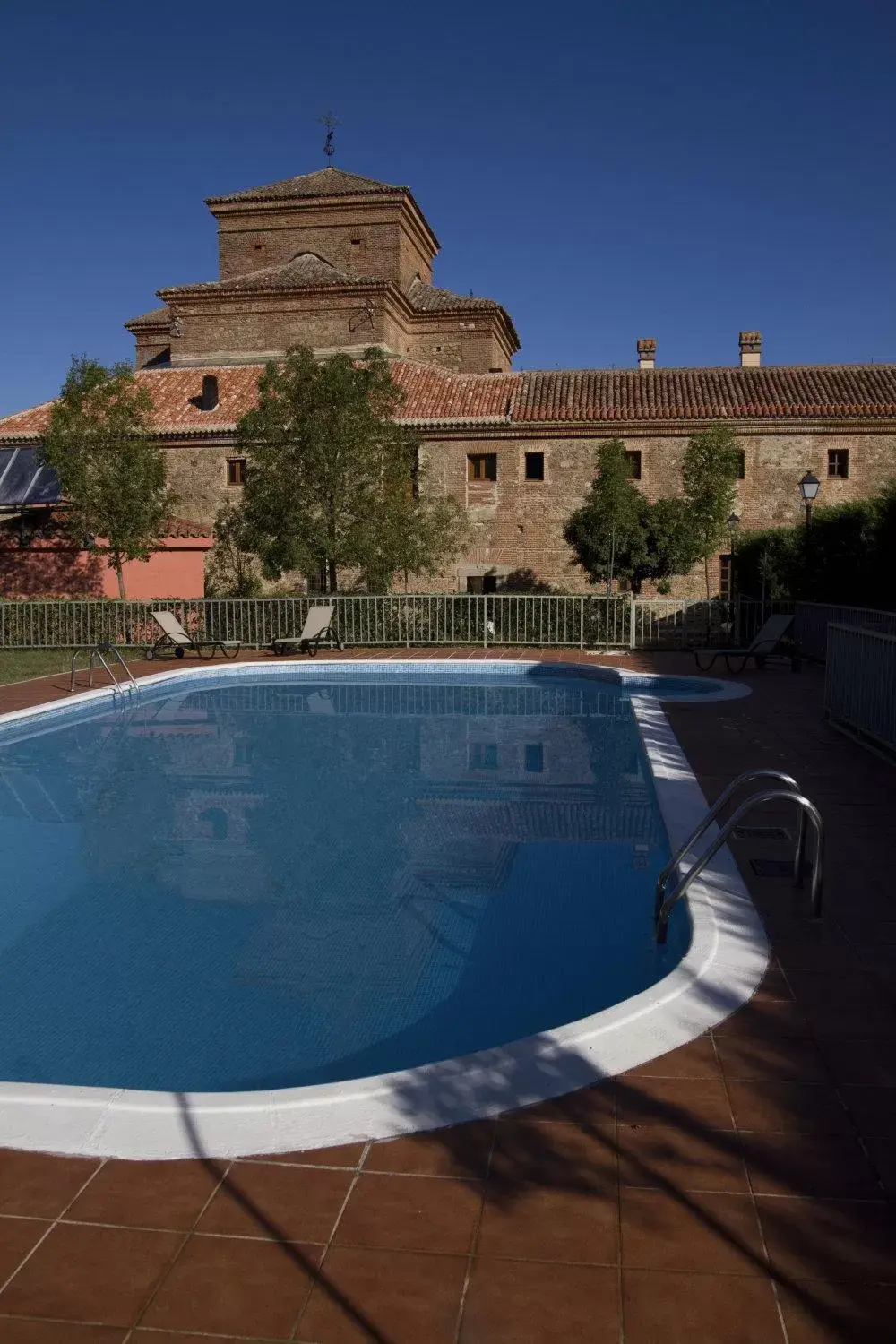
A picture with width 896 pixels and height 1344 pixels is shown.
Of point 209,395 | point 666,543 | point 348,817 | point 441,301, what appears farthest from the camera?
point 441,301

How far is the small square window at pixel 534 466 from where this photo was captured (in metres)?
26.4

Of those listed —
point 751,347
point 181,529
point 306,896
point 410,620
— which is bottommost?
point 306,896

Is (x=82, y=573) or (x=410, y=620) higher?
(x=82, y=573)

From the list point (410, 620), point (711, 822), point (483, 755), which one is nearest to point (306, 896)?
point (711, 822)

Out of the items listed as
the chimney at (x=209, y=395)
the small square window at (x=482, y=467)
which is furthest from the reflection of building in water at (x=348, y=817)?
the chimney at (x=209, y=395)

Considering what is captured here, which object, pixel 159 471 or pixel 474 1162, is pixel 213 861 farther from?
pixel 159 471

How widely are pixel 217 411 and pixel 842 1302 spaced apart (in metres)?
27.6

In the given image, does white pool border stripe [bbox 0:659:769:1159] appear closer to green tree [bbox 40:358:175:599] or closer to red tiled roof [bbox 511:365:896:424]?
green tree [bbox 40:358:175:599]

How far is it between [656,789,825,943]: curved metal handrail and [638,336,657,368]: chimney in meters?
30.7

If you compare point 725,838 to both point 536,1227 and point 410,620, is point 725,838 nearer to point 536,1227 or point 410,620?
point 536,1227

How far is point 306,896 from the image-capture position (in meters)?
6.53

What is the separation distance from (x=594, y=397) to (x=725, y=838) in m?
23.9

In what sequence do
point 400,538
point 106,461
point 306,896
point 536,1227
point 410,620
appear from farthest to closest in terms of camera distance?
1. point 106,461
2. point 400,538
3. point 410,620
4. point 306,896
5. point 536,1227

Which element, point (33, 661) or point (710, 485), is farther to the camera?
point (710, 485)
